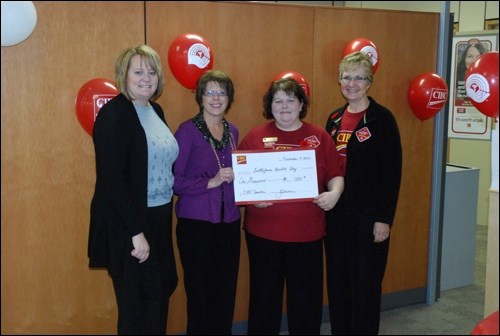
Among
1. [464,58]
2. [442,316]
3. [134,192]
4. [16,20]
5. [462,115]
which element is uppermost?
[464,58]

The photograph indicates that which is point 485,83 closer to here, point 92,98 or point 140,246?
point 140,246

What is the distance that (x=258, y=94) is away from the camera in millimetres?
3205

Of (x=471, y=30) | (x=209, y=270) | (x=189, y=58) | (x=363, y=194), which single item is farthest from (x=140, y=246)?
(x=471, y=30)

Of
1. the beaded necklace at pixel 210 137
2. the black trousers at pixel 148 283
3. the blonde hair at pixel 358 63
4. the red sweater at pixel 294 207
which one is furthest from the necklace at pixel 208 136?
the blonde hair at pixel 358 63

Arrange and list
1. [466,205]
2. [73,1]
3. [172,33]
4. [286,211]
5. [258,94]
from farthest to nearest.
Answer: [466,205] < [258,94] < [172,33] < [73,1] < [286,211]

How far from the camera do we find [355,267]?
2.74 meters

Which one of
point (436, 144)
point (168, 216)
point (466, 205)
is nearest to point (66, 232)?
point (168, 216)

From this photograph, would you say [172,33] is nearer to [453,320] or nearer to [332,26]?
[332,26]

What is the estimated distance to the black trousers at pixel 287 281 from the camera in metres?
2.56

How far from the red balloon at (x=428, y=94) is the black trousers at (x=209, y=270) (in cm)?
161

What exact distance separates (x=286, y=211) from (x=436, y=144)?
5.59ft

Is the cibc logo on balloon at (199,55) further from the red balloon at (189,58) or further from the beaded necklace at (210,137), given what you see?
the beaded necklace at (210,137)

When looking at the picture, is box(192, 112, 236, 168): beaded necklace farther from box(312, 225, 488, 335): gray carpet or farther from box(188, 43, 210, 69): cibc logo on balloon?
box(312, 225, 488, 335): gray carpet

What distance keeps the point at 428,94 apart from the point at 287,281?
5.34ft
